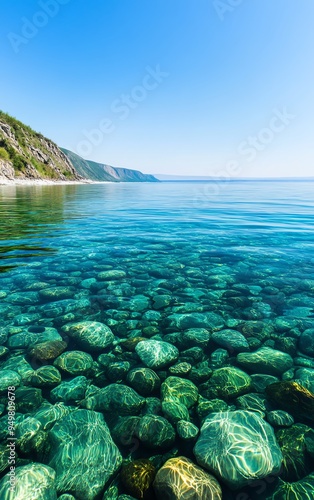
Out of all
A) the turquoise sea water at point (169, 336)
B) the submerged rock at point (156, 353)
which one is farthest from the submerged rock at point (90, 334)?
the submerged rock at point (156, 353)

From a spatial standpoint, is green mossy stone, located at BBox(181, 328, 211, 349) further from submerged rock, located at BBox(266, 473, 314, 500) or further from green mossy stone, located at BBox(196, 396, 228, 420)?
submerged rock, located at BBox(266, 473, 314, 500)

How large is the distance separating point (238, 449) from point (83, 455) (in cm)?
204

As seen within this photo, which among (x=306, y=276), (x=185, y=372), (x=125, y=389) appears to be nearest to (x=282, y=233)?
(x=306, y=276)

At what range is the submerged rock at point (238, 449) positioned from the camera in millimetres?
2824

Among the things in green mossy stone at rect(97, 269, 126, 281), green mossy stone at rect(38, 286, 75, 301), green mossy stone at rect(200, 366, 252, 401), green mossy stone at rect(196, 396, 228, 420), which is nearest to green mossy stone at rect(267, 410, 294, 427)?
green mossy stone at rect(200, 366, 252, 401)

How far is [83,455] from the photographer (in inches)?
121

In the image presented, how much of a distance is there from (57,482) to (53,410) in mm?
1009

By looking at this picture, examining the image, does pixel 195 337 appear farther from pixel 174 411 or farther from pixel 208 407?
pixel 174 411

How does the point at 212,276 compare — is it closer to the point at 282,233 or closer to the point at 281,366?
the point at 281,366

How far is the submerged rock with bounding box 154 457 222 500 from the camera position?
257 cm

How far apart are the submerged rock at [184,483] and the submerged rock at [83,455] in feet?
2.07

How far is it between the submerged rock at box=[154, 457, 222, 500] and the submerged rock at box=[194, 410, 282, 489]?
0.49 ft

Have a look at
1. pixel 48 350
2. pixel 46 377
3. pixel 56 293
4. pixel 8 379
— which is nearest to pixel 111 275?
pixel 56 293

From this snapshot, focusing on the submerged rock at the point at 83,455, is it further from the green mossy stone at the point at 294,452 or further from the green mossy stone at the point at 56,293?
the green mossy stone at the point at 56,293
